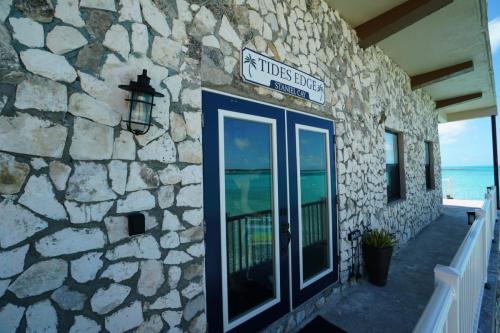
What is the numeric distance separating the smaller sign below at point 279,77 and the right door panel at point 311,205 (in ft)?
0.87

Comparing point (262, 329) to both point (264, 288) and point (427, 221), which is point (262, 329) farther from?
Answer: point (427, 221)

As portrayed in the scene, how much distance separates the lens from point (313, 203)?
11.0ft

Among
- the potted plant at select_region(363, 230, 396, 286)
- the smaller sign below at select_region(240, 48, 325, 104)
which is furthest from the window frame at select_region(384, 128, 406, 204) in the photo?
the smaller sign below at select_region(240, 48, 325, 104)

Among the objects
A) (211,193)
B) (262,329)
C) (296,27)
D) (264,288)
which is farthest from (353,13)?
(262,329)

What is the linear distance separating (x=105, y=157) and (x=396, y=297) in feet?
12.0

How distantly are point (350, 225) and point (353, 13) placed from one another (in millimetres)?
3092

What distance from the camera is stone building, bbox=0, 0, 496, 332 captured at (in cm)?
135

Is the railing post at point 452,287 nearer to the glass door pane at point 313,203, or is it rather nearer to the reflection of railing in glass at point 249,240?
the reflection of railing in glass at point 249,240

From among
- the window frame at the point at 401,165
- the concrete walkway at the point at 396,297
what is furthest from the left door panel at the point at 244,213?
the window frame at the point at 401,165

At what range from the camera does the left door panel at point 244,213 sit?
2.16m

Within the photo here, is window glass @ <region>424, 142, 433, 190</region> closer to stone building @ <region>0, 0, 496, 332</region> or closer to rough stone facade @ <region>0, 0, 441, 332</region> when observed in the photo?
stone building @ <region>0, 0, 496, 332</region>

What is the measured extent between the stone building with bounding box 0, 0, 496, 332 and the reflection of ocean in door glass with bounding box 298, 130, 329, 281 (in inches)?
1.0

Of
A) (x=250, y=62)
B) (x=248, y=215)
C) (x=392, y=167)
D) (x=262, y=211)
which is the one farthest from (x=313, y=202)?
(x=392, y=167)

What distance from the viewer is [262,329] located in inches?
98.3
